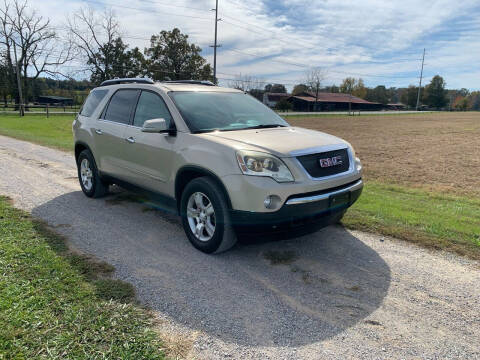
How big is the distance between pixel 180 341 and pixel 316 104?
314 ft

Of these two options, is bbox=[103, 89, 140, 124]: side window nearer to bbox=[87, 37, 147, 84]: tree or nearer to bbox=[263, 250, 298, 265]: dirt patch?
bbox=[263, 250, 298, 265]: dirt patch

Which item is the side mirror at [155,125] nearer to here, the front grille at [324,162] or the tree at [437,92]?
the front grille at [324,162]

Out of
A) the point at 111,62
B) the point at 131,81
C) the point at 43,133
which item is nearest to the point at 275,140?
the point at 131,81

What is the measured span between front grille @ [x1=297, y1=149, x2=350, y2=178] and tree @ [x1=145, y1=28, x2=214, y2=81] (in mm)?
60145

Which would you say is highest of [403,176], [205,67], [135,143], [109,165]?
[205,67]

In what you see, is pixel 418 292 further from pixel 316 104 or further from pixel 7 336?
pixel 316 104

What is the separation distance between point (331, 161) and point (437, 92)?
12780 cm

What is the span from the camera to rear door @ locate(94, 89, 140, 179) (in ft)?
Answer: 17.1

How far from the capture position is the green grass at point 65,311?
2422 millimetres

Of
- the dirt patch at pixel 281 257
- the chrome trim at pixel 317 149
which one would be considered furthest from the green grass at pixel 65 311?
the chrome trim at pixel 317 149

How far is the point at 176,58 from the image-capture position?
61.7 meters

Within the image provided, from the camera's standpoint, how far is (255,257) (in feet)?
13.2

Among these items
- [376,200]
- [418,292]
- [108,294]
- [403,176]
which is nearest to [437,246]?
[418,292]

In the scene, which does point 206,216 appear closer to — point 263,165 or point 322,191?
point 263,165
